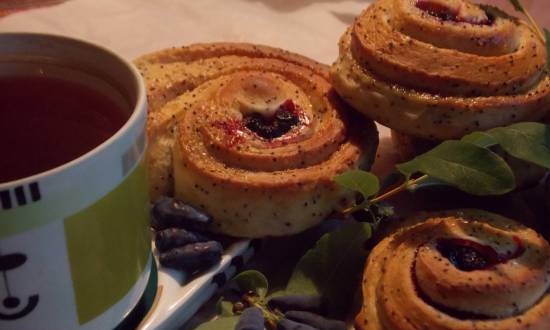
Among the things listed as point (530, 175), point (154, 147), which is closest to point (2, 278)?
point (154, 147)

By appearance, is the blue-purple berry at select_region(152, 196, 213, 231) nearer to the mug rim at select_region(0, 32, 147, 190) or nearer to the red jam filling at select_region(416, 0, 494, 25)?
the mug rim at select_region(0, 32, 147, 190)

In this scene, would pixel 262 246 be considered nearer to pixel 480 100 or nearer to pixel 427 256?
pixel 427 256

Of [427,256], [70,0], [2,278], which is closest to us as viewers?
[2,278]

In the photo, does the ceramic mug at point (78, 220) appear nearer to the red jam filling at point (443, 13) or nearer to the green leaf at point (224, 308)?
the green leaf at point (224, 308)

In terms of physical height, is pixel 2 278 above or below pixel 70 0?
above

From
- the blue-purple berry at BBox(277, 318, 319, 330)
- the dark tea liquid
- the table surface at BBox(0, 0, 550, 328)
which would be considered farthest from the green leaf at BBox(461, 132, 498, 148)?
the table surface at BBox(0, 0, 550, 328)

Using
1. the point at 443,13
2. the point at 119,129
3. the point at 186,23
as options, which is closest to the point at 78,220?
the point at 119,129

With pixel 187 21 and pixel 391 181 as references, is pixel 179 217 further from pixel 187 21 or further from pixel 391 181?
pixel 187 21
